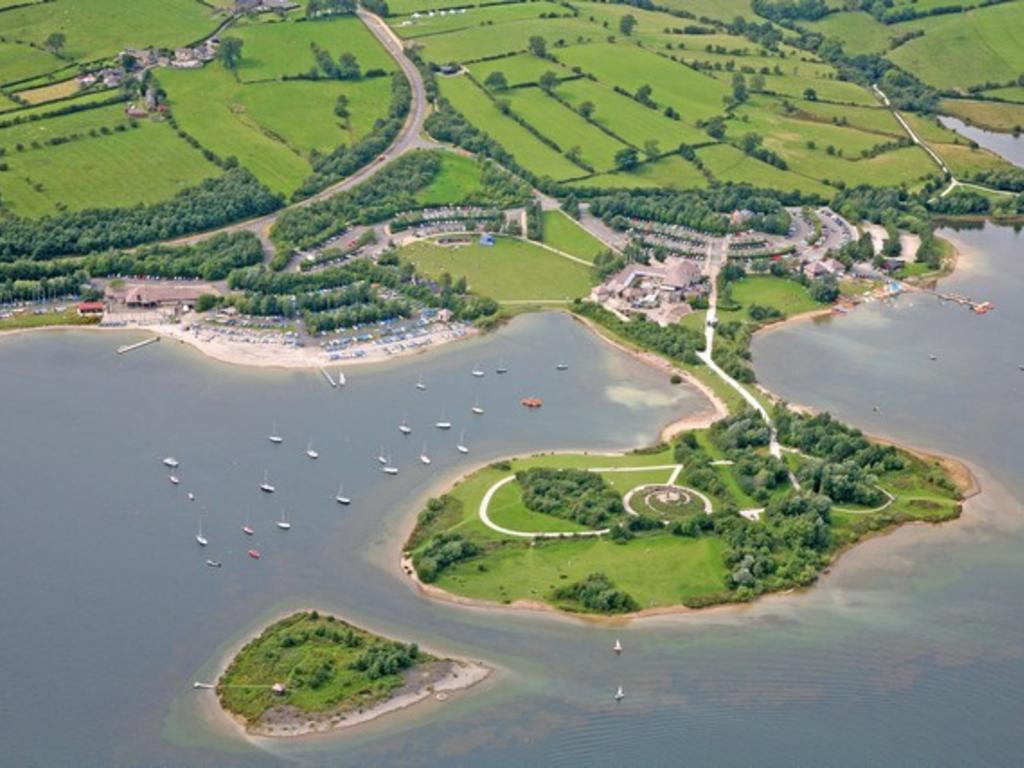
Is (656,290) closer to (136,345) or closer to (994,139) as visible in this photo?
(136,345)

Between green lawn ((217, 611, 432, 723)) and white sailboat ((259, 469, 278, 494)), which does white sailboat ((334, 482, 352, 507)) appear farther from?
green lawn ((217, 611, 432, 723))

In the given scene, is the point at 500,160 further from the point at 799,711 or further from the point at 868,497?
the point at 799,711

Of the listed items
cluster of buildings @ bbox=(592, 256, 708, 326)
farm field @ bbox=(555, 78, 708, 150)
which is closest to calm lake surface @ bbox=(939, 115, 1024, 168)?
farm field @ bbox=(555, 78, 708, 150)

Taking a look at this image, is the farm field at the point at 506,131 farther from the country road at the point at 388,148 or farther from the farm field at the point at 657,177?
the country road at the point at 388,148

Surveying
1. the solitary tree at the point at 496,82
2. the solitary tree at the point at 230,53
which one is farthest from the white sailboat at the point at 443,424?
the solitary tree at the point at 230,53

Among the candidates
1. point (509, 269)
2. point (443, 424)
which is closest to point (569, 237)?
point (509, 269)
